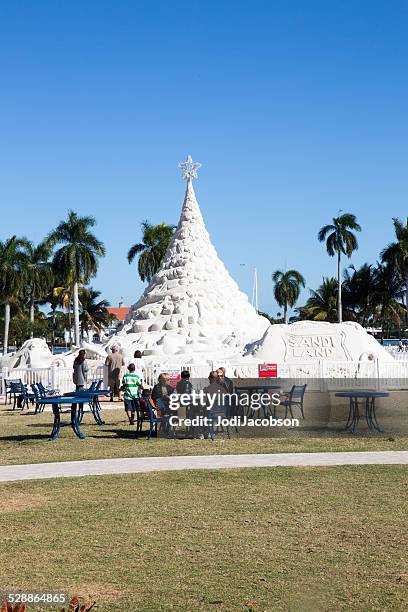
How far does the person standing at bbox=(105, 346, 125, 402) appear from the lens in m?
22.2

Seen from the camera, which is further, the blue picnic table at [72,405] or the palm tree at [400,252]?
the palm tree at [400,252]

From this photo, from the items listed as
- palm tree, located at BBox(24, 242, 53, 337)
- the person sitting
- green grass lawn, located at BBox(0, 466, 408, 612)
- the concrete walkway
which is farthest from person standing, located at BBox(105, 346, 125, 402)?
palm tree, located at BBox(24, 242, 53, 337)

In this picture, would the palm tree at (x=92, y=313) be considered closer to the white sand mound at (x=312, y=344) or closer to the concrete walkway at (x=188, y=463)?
the white sand mound at (x=312, y=344)

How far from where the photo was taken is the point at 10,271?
57.4 m

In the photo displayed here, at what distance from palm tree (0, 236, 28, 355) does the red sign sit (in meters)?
35.7

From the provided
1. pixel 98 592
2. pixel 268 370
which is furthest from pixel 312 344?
pixel 98 592

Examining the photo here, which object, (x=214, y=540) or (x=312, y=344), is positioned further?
(x=312, y=344)

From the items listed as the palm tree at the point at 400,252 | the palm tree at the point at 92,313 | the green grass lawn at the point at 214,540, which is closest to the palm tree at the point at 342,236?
Answer: the palm tree at the point at 400,252

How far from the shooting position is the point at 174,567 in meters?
6.52

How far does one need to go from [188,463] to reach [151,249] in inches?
1788

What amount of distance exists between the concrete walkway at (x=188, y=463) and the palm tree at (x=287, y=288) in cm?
6480

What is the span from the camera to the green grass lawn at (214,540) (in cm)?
586

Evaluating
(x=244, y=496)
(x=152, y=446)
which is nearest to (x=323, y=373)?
(x=152, y=446)

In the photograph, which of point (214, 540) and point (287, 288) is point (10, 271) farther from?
point (214, 540)
